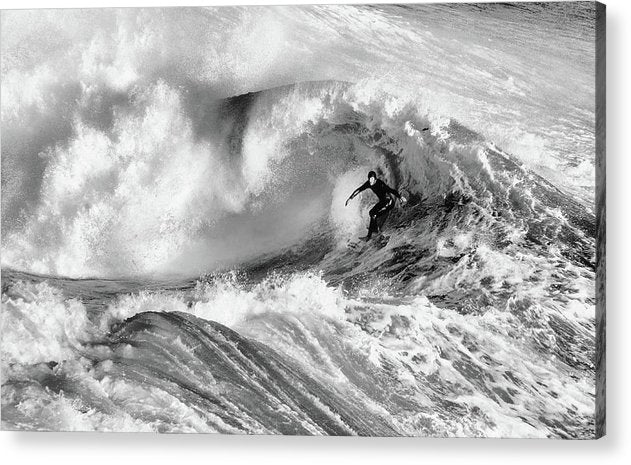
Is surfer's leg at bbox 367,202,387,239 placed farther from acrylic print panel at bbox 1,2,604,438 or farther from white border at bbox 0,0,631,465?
white border at bbox 0,0,631,465

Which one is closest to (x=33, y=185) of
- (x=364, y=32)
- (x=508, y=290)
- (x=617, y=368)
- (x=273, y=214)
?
(x=273, y=214)

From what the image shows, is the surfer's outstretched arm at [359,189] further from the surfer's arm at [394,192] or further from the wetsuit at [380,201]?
the surfer's arm at [394,192]

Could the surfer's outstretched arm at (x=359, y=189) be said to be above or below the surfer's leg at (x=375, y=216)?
above

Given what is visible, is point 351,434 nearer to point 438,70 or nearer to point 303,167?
point 303,167

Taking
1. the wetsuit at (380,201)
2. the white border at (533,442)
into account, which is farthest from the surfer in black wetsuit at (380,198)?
the white border at (533,442)

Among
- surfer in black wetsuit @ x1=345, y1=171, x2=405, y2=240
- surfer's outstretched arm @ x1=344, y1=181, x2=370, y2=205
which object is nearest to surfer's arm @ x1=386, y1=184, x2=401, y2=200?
surfer in black wetsuit @ x1=345, y1=171, x2=405, y2=240

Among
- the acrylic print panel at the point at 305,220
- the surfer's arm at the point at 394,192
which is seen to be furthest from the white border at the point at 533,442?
the surfer's arm at the point at 394,192

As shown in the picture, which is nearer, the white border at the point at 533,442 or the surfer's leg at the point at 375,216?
the white border at the point at 533,442

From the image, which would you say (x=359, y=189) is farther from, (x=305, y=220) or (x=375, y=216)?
(x=305, y=220)

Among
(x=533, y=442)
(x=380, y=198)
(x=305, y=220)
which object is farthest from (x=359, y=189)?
(x=533, y=442)
